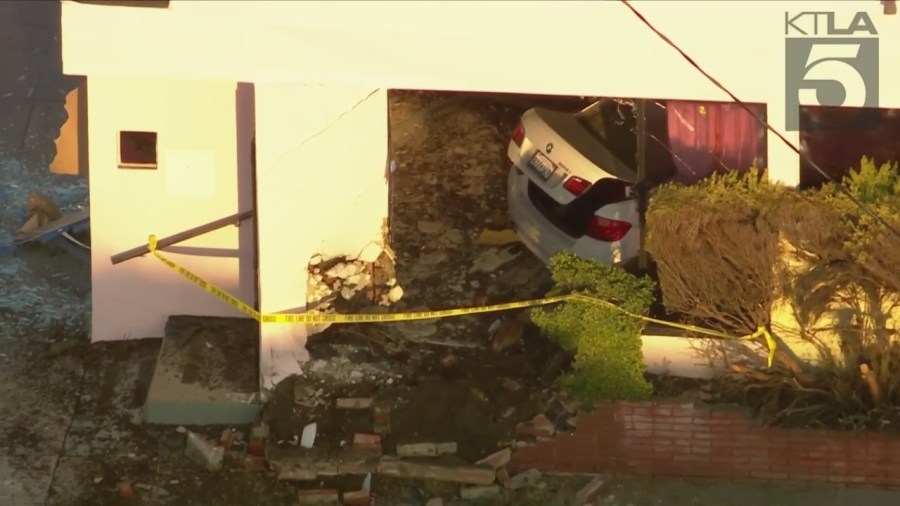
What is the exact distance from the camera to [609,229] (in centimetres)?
1101

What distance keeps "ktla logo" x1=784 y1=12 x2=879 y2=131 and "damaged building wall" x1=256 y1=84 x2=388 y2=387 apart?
254cm

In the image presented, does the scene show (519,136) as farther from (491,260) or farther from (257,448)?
(257,448)

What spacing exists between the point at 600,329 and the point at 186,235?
3.16 m

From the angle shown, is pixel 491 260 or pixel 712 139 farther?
pixel 491 260

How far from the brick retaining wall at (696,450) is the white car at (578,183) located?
158cm

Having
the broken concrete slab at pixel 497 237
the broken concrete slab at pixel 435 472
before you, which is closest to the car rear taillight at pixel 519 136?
the broken concrete slab at pixel 497 237

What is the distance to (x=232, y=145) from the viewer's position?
11.1 metres

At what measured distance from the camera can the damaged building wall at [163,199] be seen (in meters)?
11.0

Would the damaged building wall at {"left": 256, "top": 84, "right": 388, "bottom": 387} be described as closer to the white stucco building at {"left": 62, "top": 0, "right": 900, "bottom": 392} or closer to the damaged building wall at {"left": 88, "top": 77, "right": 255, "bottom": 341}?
the white stucco building at {"left": 62, "top": 0, "right": 900, "bottom": 392}

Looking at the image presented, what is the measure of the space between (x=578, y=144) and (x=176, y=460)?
3.64m

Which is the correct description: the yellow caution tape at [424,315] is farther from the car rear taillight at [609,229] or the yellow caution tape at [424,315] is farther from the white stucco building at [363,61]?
the car rear taillight at [609,229]

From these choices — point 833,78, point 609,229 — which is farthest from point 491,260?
point 833,78

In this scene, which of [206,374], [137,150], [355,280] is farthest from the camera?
[137,150]

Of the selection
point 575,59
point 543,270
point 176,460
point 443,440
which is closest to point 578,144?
point 543,270
